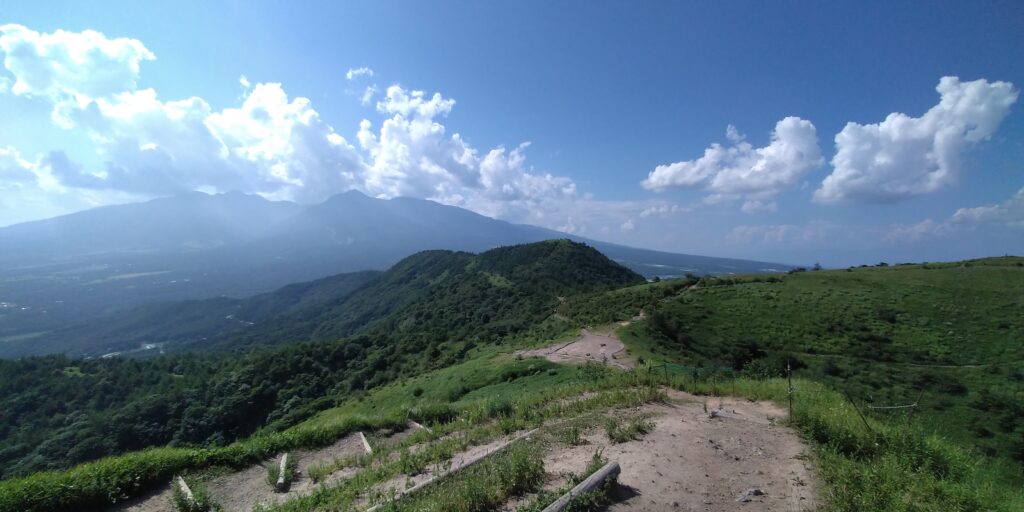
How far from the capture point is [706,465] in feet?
22.6

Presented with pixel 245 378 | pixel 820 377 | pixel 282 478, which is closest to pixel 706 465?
pixel 282 478

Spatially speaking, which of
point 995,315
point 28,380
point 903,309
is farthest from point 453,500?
point 28,380

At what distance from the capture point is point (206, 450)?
28.9ft

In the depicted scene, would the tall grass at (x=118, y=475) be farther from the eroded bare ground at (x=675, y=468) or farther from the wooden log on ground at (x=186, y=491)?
the wooden log on ground at (x=186, y=491)

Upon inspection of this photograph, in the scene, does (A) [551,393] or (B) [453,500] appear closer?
(B) [453,500]

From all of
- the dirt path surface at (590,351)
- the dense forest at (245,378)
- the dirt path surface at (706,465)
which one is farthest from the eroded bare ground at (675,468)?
the dense forest at (245,378)

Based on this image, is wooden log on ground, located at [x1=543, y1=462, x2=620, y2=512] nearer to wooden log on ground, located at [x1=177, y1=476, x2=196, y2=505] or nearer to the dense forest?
wooden log on ground, located at [x1=177, y1=476, x2=196, y2=505]

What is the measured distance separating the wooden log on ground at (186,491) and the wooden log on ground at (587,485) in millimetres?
6308

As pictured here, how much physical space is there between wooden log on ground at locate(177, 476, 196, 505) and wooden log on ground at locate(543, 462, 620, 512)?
6.31 metres

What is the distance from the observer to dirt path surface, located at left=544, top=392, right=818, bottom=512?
18.9 feet

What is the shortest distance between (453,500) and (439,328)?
61274mm

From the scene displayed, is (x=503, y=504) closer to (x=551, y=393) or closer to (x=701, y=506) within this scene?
(x=701, y=506)

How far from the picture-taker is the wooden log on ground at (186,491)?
6762 millimetres

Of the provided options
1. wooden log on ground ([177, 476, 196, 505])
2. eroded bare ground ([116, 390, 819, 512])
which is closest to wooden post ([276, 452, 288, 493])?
eroded bare ground ([116, 390, 819, 512])
